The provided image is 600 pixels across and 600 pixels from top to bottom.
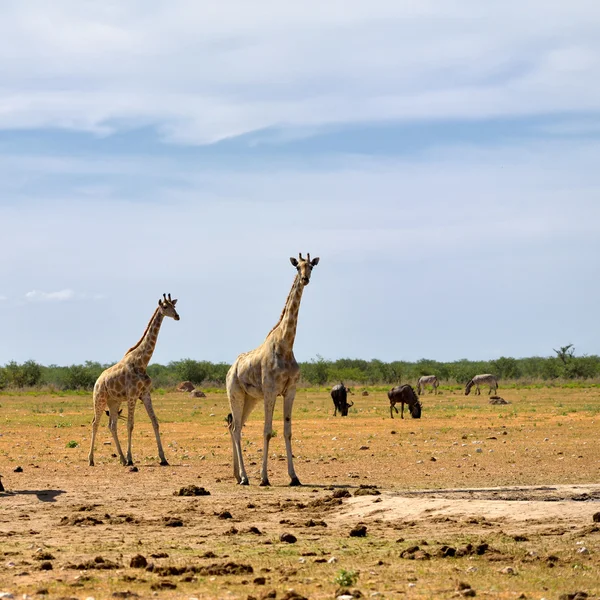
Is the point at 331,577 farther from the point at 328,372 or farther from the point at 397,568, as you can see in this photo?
the point at 328,372

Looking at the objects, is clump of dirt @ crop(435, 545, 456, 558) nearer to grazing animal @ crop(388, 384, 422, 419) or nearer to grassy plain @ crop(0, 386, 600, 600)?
grassy plain @ crop(0, 386, 600, 600)

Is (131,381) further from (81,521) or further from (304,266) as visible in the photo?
(81,521)

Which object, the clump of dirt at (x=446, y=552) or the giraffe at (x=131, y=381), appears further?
the giraffe at (x=131, y=381)

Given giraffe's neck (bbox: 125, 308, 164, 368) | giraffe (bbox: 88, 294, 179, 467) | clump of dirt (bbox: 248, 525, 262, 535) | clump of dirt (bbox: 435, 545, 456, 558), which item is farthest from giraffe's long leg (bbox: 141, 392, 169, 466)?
clump of dirt (bbox: 435, 545, 456, 558)

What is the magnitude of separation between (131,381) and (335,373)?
6379 centimetres

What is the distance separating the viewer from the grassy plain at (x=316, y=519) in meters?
9.44

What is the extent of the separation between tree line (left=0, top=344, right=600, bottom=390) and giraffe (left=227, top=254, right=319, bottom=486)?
58.5 m

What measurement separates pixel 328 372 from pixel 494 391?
23.5 metres

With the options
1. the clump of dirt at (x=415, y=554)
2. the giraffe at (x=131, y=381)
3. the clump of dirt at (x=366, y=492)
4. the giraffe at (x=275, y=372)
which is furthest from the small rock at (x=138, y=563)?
the giraffe at (x=131, y=381)

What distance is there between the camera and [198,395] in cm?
5828

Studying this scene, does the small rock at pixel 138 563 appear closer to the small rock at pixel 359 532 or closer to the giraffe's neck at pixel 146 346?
the small rock at pixel 359 532

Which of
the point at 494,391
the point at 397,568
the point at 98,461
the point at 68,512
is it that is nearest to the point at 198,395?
the point at 494,391

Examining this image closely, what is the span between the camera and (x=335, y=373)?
85438 mm

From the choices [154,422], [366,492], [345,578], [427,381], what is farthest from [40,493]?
[427,381]
